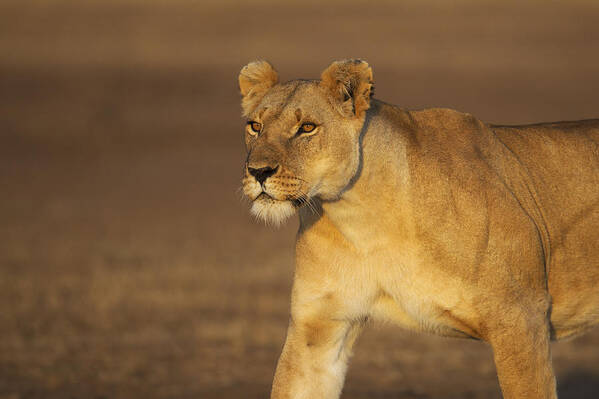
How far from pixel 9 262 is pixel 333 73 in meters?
10.0

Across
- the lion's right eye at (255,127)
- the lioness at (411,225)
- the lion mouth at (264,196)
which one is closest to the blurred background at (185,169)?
the lioness at (411,225)

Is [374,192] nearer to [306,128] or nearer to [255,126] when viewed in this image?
[306,128]

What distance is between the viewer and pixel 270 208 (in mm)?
5438

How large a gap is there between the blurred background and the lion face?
3.57 meters

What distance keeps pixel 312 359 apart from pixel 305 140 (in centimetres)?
136

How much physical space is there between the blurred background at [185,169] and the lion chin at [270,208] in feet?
11.7

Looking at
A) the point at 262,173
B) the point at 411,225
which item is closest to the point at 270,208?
the point at 262,173

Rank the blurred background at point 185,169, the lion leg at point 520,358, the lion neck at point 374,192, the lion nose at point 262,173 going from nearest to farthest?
the lion nose at point 262,173 → the lion leg at point 520,358 → the lion neck at point 374,192 → the blurred background at point 185,169

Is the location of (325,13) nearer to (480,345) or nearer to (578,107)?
(578,107)

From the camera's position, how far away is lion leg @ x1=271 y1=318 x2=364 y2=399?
6137 millimetres

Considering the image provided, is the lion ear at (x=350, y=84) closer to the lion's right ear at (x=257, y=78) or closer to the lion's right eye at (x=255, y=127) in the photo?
the lion's right eye at (x=255, y=127)

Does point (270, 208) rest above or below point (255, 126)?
below

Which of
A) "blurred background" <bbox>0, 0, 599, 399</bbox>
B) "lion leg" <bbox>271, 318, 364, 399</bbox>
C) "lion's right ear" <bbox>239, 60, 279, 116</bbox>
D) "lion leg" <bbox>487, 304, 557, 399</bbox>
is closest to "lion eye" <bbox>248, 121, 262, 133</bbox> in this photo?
"lion's right ear" <bbox>239, 60, 279, 116</bbox>

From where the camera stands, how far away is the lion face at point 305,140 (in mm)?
5391
